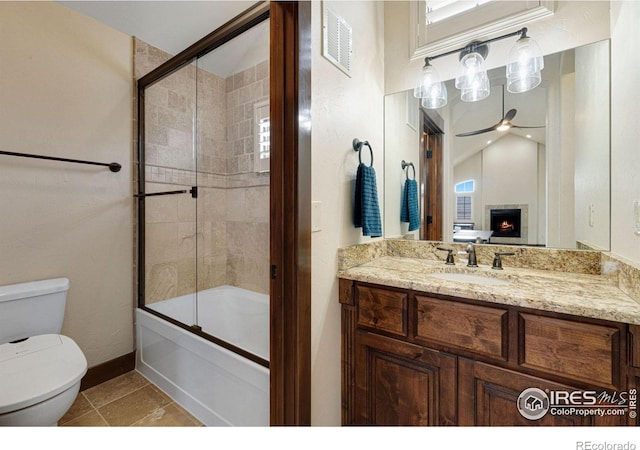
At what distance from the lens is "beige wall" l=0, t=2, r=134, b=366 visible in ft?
4.94

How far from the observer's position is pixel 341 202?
1.28m

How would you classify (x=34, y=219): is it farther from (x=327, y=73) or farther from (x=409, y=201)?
(x=409, y=201)

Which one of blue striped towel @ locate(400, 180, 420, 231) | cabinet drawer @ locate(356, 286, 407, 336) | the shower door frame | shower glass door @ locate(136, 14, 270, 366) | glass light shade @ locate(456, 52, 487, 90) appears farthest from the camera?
shower glass door @ locate(136, 14, 270, 366)

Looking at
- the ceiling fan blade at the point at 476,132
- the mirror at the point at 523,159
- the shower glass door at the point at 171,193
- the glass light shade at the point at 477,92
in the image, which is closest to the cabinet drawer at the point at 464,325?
the mirror at the point at 523,159

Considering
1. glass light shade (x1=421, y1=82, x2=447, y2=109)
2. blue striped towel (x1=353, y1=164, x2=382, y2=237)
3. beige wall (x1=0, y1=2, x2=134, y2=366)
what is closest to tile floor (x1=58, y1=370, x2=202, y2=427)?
beige wall (x1=0, y1=2, x2=134, y2=366)

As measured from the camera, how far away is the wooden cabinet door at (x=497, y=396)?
842 millimetres

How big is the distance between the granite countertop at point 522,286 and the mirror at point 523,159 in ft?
0.77

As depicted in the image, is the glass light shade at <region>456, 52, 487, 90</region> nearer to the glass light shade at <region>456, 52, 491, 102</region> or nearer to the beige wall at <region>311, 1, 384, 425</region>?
the glass light shade at <region>456, 52, 491, 102</region>

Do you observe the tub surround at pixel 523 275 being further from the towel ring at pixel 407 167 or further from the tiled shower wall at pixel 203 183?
the tiled shower wall at pixel 203 183

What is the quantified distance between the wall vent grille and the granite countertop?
0.99 meters

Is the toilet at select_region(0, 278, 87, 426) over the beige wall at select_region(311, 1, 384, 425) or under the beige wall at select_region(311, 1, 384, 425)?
under

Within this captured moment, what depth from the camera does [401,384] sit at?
1.13m

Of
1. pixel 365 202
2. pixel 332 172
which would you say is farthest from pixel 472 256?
pixel 332 172

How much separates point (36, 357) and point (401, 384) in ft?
5.80
